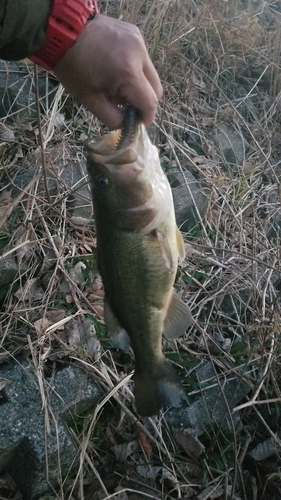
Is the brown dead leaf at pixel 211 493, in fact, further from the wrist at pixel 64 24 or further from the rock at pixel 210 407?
the wrist at pixel 64 24

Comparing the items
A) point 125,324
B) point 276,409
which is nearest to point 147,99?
point 125,324

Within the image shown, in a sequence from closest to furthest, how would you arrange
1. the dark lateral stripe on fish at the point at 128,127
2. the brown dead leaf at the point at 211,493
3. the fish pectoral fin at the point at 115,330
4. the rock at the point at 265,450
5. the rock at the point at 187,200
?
the dark lateral stripe on fish at the point at 128,127 → the fish pectoral fin at the point at 115,330 → the brown dead leaf at the point at 211,493 → the rock at the point at 265,450 → the rock at the point at 187,200

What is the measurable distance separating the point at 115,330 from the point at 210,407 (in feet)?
4.50

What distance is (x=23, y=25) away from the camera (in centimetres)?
182

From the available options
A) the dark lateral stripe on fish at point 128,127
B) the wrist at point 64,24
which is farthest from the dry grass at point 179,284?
the wrist at point 64,24

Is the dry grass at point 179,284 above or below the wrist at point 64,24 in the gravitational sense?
below

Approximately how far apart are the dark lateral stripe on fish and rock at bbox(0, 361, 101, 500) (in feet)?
4.97

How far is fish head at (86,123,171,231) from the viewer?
6.24 feet

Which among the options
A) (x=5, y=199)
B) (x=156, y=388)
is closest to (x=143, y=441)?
(x=156, y=388)

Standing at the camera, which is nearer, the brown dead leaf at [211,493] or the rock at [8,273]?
the brown dead leaf at [211,493]

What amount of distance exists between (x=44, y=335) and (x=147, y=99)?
5.27 feet

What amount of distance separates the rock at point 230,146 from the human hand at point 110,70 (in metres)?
3.07

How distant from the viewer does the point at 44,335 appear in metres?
3.01

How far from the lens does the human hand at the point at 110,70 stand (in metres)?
1.75
